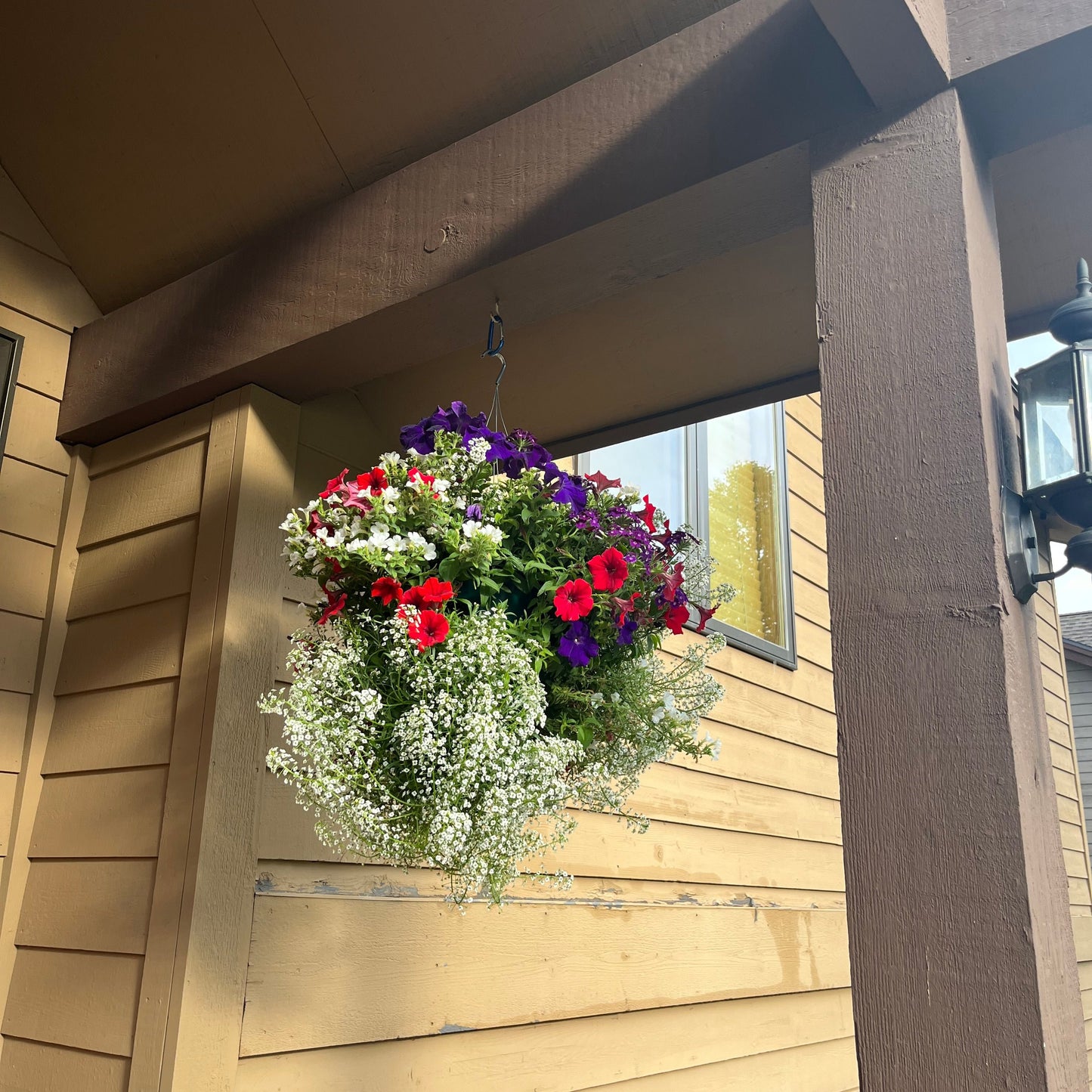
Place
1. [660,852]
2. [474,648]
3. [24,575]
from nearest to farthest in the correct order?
1. [474,648]
2. [24,575]
3. [660,852]

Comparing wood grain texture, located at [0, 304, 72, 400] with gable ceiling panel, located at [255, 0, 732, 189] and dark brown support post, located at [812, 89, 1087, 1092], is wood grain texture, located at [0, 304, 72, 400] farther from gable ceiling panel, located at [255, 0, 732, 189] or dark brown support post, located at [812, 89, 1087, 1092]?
dark brown support post, located at [812, 89, 1087, 1092]

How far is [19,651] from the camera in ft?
6.04

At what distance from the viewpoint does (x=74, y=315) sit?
6.69ft

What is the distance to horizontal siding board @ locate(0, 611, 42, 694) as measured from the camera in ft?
5.94

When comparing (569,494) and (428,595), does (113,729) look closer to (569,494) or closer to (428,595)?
(428,595)

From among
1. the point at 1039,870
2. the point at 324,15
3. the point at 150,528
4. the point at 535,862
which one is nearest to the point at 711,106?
the point at 324,15

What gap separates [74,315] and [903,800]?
6.03 ft

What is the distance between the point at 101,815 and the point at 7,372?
854 mm

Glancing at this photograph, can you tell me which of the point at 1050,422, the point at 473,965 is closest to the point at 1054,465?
the point at 1050,422

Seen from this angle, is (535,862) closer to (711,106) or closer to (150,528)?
(150,528)

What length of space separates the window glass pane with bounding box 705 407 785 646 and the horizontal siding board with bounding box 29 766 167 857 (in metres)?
2.08

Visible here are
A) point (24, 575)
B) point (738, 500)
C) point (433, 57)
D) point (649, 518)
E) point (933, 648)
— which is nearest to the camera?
point (933, 648)

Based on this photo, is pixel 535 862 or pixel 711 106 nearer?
pixel 711 106

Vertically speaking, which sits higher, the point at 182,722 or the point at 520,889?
the point at 182,722
